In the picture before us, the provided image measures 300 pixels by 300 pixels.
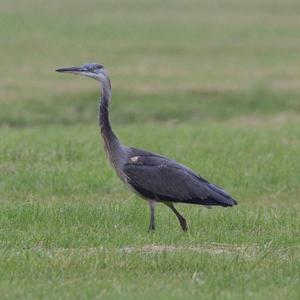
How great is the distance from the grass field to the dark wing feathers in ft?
1.04

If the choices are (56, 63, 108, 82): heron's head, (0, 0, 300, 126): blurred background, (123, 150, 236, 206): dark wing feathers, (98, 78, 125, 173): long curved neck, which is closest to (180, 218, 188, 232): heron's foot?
(123, 150, 236, 206): dark wing feathers

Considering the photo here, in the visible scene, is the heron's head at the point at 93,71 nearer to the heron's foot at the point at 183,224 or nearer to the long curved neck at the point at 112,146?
the long curved neck at the point at 112,146

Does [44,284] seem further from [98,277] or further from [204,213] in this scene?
[204,213]

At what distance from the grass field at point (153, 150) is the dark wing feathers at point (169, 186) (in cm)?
32

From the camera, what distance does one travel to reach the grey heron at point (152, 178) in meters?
10.2

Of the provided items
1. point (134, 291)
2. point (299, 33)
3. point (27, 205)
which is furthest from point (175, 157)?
point (299, 33)

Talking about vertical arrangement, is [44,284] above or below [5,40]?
above

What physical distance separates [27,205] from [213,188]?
6.46ft

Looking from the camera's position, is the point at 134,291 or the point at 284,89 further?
the point at 284,89

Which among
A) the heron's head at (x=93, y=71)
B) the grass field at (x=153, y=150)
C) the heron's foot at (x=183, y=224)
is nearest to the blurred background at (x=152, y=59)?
the grass field at (x=153, y=150)

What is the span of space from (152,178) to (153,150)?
20.7 ft

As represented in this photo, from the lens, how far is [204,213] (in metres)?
11.9

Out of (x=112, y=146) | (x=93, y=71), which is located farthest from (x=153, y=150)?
(x=112, y=146)

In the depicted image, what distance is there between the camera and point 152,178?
1027cm
